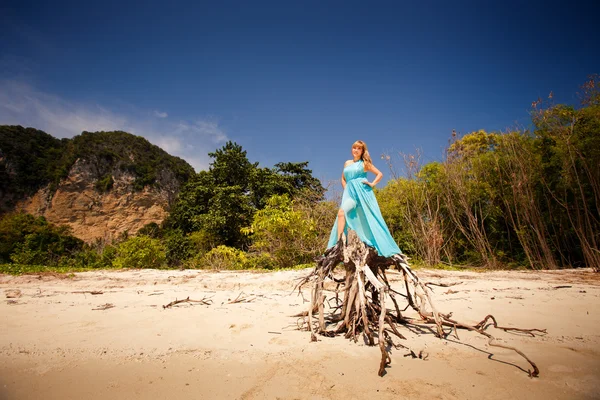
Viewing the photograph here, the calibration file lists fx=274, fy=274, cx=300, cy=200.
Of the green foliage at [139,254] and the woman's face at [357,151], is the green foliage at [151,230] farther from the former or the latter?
the woman's face at [357,151]

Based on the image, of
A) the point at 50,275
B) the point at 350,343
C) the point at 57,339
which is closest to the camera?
the point at 350,343

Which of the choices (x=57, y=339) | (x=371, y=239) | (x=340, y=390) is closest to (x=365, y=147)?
(x=371, y=239)

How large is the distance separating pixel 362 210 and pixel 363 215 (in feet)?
0.16

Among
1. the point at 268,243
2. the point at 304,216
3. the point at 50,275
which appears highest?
the point at 304,216

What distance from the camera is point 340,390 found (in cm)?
176

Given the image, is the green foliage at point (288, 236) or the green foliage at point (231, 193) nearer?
the green foliage at point (288, 236)

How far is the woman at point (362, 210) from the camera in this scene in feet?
8.20

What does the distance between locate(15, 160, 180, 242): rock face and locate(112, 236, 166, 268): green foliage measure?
16970 mm

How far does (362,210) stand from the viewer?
104 inches

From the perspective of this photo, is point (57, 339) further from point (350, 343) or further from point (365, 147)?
point (365, 147)

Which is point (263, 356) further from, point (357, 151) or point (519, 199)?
point (519, 199)

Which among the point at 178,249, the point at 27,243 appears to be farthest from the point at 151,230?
the point at 27,243

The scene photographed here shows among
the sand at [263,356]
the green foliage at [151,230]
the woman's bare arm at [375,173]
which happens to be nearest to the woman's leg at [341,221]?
the woman's bare arm at [375,173]

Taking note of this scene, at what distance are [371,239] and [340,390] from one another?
121cm
